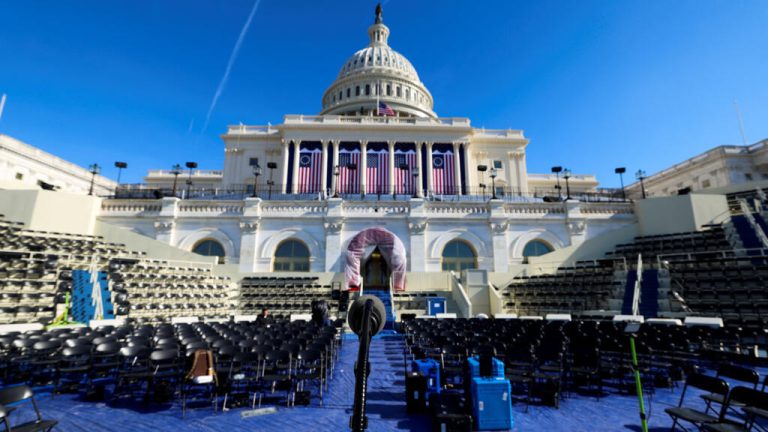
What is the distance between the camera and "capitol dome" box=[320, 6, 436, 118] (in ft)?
214

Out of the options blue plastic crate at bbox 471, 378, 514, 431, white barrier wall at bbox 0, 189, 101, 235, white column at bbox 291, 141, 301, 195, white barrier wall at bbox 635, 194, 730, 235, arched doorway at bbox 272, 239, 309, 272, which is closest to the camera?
blue plastic crate at bbox 471, 378, 514, 431

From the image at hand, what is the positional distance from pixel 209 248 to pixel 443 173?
2815 cm

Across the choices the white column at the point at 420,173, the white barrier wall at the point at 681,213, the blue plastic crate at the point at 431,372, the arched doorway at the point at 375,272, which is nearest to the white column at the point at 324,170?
the white column at the point at 420,173

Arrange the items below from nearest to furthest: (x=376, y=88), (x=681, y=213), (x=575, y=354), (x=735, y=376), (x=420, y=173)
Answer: (x=735, y=376) → (x=575, y=354) → (x=681, y=213) → (x=420, y=173) → (x=376, y=88)

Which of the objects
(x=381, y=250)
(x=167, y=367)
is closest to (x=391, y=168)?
(x=381, y=250)

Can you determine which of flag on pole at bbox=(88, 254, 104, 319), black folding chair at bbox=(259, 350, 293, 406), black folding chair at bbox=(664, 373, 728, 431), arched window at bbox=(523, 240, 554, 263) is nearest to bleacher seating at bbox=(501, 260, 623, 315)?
arched window at bbox=(523, 240, 554, 263)

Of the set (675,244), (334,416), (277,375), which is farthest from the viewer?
(675,244)

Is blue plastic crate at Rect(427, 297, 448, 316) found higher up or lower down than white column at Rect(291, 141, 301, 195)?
lower down

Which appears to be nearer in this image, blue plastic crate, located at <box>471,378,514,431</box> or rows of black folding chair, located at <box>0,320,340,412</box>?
blue plastic crate, located at <box>471,378,514,431</box>

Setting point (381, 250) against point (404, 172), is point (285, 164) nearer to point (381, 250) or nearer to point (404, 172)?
point (404, 172)

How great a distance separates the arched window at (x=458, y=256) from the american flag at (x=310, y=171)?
19.4 metres

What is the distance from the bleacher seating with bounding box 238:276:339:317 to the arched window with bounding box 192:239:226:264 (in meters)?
4.63

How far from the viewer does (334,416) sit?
265 inches

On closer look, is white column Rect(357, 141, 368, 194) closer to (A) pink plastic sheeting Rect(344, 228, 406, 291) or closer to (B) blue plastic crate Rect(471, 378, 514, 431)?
(A) pink plastic sheeting Rect(344, 228, 406, 291)
